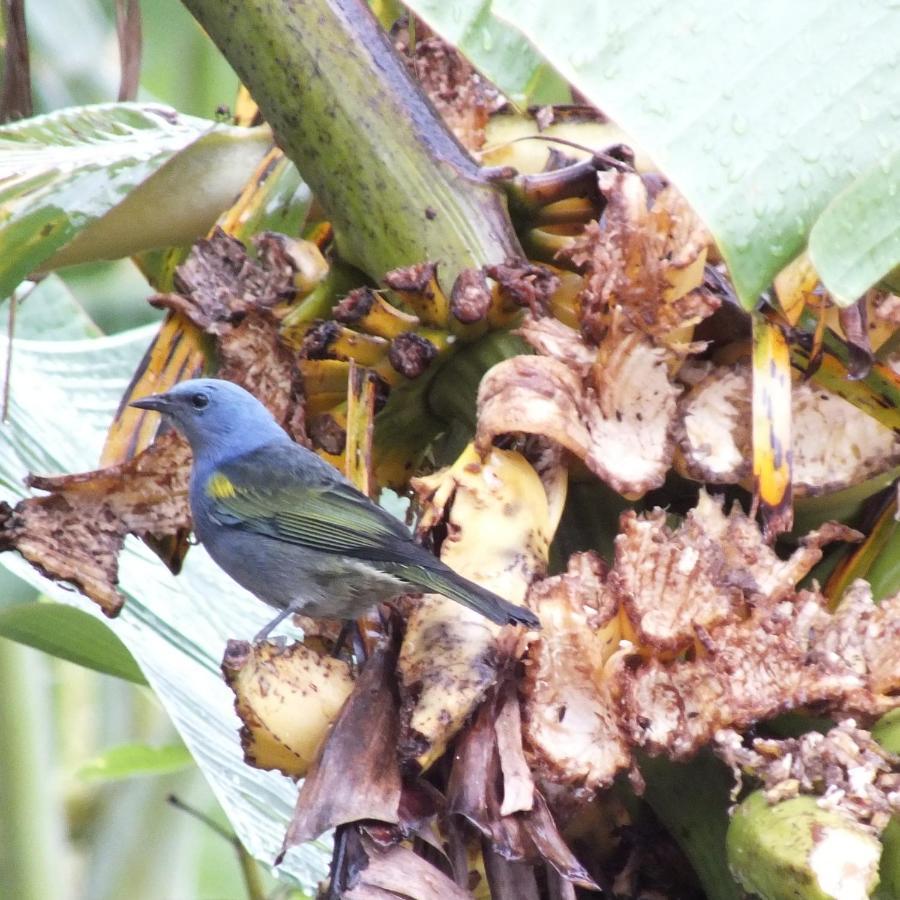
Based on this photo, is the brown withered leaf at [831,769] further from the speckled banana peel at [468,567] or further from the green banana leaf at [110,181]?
the green banana leaf at [110,181]

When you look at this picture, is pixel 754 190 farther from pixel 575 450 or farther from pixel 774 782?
pixel 774 782

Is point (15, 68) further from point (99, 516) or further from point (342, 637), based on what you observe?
point (342, 637)

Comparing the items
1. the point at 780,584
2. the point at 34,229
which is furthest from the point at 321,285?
the point at 780,584

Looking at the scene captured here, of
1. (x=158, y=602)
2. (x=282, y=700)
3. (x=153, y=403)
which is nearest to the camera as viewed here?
(x=282, y=700)

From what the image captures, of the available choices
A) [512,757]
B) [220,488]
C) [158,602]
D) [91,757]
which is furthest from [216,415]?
[512,757]

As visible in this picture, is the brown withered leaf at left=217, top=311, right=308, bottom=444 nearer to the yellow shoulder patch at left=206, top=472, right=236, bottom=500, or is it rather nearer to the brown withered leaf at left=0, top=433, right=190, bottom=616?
the brown withered leaf at left=0, top=433, right=190, bottom=616

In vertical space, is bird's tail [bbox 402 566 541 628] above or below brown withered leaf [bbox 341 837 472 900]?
above

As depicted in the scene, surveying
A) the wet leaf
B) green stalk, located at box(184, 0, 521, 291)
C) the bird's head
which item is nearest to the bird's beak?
the bird's head
